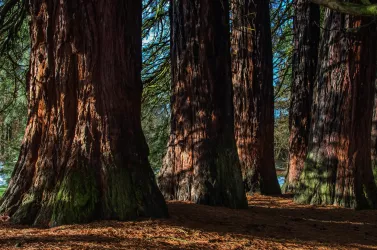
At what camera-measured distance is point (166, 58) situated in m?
9.75

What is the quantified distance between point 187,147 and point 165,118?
466 cm

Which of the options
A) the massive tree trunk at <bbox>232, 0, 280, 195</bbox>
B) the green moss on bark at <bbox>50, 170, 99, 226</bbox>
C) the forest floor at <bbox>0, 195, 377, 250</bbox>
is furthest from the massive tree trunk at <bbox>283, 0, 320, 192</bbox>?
the green moss on bark at <bbox>50, 170, 99, 226</bbox>

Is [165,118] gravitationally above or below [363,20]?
below

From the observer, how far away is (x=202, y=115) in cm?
563

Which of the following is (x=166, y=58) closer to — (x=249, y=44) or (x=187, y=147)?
(x=249, y=44)

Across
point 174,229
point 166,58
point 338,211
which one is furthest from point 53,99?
point 166,58

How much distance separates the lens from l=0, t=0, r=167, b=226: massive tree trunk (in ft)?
12.3

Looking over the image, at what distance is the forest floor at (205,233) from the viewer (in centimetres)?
319

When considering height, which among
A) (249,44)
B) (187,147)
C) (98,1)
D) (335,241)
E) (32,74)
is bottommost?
(335,241)

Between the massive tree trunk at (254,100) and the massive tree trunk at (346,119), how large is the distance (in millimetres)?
1135

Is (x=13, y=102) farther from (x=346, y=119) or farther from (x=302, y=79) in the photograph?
(x=346, y=119)

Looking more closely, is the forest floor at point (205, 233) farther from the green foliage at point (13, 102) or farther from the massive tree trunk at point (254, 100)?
the green foliage at point (13, 102)

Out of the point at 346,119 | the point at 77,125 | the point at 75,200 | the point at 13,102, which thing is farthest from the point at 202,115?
the point at 13,102

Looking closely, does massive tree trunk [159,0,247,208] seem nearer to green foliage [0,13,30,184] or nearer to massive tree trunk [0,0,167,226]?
massive tree trunk [0,0,167,226]
